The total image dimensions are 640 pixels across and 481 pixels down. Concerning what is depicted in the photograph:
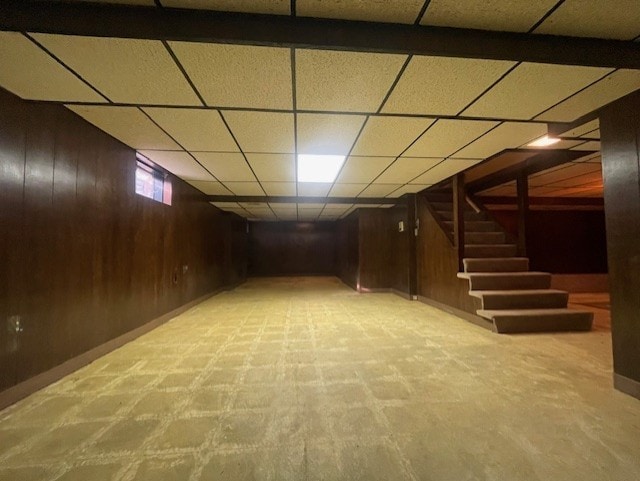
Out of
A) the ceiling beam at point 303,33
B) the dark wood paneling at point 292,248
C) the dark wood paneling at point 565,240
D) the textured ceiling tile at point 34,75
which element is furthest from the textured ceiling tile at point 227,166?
the dark wood paneling at point 292,248

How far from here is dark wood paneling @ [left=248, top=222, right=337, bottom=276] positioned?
39.5ft

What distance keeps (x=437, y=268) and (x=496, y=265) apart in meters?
0.96

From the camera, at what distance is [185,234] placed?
481 centimetres

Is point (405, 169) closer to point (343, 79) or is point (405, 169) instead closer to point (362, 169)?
point (362, 169)

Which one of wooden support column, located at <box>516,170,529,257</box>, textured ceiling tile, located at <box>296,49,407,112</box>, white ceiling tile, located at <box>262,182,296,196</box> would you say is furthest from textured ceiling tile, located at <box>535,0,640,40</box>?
white ceiling tile, located at <box>262,182,296,196</box>

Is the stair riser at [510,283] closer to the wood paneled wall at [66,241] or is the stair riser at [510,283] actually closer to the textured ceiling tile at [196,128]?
the textured ceiling tile at [196,128]

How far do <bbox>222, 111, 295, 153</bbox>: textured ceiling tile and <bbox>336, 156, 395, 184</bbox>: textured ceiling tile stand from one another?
3.00 feet

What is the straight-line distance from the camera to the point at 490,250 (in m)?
4.61

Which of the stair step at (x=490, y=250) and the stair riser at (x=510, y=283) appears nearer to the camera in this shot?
the stair riser at (x=510, y=283)

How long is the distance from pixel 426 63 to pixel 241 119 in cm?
153

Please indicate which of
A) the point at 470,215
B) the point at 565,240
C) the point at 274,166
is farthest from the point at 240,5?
the point at 565,240

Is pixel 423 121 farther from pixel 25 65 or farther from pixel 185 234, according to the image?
pixel 185 234

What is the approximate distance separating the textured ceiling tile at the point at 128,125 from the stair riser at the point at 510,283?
4.34 m

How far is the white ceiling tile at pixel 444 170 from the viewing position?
367cm
